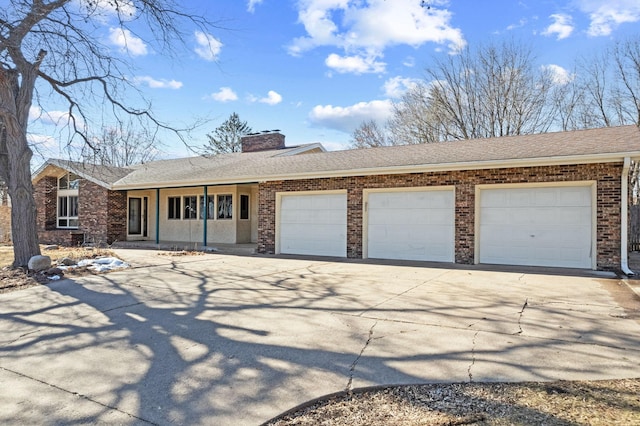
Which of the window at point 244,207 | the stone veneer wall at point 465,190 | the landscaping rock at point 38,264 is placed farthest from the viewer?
the window at point 244,207

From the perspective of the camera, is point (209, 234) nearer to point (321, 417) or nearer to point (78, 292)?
point (78, 292)

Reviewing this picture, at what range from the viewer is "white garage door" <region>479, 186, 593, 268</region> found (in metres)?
10.3

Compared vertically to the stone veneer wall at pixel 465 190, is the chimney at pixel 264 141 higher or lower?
higher

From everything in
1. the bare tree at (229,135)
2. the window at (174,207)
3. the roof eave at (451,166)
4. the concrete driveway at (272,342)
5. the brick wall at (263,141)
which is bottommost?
A: the concrete driveway at (272,342)

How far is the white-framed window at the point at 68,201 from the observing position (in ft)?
68.6

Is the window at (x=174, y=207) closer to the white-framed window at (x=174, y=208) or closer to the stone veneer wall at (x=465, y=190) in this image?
the white-framed window at (x=174, y=208)

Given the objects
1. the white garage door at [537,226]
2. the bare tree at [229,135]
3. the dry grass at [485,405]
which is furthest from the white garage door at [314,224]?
the bare tree at [229,135]

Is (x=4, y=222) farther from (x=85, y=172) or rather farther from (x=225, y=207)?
(x=225, y=207)

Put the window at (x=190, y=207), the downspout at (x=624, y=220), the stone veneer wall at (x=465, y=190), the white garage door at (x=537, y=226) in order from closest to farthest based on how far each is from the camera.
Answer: the downspout at (x=624, y=220), the stone veneer wall at (x=465, y=190), the white garage door at (x=537, y=226), the window at (x=190, y=207)

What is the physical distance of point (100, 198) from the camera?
19328 mm

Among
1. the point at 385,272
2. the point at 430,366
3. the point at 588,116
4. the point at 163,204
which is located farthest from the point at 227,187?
the point at 588,116

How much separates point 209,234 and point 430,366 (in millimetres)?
16127

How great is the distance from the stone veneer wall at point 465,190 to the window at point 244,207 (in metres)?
3.66

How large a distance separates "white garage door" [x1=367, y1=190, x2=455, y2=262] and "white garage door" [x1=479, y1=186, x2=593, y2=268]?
0.91 metres
